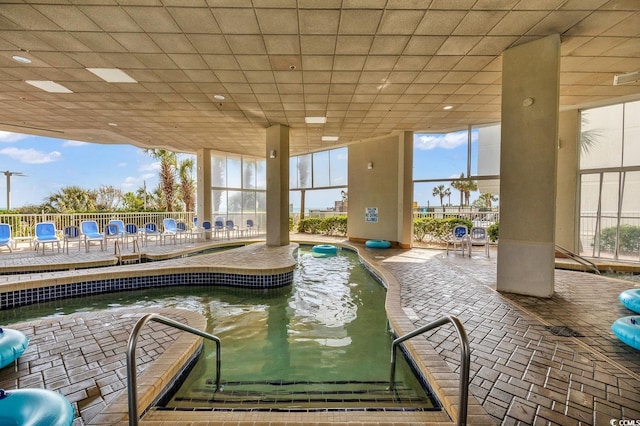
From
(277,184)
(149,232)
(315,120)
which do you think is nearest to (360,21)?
(315,120)

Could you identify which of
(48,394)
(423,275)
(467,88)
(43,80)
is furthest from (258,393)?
(43,80)

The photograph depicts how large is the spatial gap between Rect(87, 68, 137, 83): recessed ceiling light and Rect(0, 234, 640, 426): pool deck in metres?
3.42

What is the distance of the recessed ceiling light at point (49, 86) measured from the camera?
5.27 meters

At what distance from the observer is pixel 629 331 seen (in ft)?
8.21

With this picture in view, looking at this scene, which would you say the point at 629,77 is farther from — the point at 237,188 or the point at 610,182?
the point at 237,188

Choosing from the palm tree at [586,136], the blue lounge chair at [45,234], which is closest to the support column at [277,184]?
the blue lounge chair at [45,234]

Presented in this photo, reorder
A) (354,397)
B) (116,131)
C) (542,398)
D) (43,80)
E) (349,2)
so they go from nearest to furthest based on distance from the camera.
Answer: (542,398), (354,397), (349,2), (43,80), (116,131)

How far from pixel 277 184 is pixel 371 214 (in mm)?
3709

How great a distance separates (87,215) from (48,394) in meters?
11.3

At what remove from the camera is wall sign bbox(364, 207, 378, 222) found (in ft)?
33.5

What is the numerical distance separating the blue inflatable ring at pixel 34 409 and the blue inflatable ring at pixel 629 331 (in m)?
4.09

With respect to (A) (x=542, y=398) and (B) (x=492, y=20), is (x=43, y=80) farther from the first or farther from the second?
(A) (x=542, y=398)

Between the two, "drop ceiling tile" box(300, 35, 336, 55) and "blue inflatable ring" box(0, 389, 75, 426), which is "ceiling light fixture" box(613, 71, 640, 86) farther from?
"blue inflatable ring" box(0, 389, 75, 426)

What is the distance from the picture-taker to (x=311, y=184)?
13.8 metres
